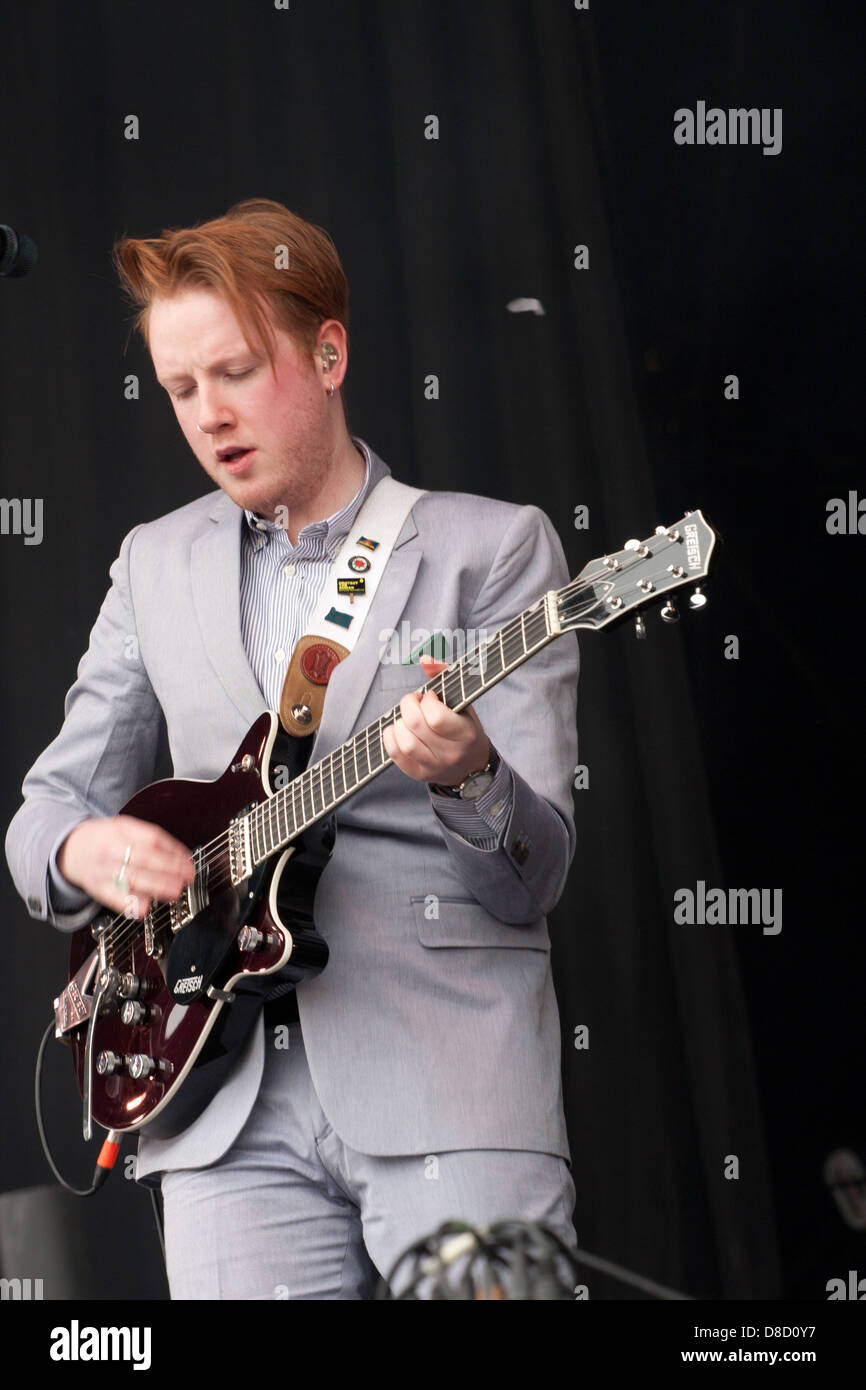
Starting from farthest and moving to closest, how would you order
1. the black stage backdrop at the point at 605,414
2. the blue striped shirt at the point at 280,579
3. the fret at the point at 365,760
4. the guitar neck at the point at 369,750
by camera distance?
the black stage backdrop at the point at 605,414
the blue striped shirt at the point at 280,579
the fret at the point at 365,760
the guitar neck at the point at 369,750

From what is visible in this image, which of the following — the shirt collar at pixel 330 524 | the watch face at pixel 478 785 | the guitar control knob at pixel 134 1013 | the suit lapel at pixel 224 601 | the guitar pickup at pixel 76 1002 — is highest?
the shirt collar at pixel 330 524

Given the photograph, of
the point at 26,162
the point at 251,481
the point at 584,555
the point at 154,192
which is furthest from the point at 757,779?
the point at 26,162

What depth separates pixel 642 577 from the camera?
5.36 ft

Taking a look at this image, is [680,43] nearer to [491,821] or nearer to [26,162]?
[26,162]

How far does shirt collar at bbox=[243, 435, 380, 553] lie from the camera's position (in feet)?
6.95

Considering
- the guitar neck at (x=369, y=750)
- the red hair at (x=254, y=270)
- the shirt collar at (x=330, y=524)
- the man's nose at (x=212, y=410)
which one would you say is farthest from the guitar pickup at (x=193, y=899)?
the red hair at (x=254, y=270)

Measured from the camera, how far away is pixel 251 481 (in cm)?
212

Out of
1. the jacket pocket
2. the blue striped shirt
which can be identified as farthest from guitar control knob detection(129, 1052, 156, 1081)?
the blue striped shirt

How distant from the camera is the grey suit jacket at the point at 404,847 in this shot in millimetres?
1843

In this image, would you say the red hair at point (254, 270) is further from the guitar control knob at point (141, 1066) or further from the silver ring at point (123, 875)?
the guitar control knob at point (141, 1066)

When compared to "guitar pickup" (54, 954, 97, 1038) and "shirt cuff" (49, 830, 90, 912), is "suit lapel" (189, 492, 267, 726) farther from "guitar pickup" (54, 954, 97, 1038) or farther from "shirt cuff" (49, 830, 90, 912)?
"guitar pickup" (54, 954, 97, 1038)

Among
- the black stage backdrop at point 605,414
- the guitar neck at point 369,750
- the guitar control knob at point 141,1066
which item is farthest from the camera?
the black stage backdrop at point 605,414

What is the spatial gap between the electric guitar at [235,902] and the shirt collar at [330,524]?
0.32 m

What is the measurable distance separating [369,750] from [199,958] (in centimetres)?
35
